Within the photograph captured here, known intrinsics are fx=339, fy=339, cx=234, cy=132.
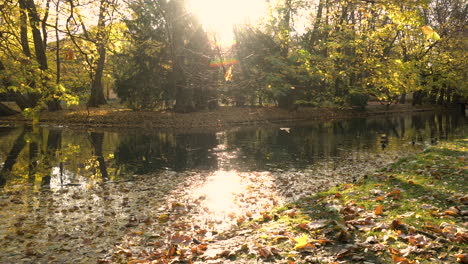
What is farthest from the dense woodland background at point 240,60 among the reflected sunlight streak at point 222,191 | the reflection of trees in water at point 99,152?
the reflected sunlight streak at point 222,191

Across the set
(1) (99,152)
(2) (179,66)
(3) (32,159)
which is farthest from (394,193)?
(2) (179,66)

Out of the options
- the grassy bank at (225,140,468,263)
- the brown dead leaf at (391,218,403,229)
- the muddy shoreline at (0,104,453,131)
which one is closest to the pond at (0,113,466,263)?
the grassy bank at (225,140,468,263)

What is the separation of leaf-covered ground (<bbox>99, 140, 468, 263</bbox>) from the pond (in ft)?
0.61

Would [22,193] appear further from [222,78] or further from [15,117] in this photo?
[15,117]

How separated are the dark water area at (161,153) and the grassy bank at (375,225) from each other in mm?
5371

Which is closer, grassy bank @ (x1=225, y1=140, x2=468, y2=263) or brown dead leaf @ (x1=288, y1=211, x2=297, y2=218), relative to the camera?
grassy bank @ (x1=225, y1=140, x2=468, y2=263)

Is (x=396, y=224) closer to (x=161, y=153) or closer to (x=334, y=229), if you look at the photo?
(x=334, y=229)

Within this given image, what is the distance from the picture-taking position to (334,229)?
209 inches

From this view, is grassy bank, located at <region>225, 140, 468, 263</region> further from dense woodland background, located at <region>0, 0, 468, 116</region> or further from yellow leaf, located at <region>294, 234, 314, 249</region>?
dense woodland background, located at <region>0, 0, 468, 116</region>

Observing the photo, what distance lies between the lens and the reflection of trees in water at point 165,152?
44.4 ft

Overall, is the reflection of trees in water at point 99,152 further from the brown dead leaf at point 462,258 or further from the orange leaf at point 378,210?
the brown dead leaf at point 462,258

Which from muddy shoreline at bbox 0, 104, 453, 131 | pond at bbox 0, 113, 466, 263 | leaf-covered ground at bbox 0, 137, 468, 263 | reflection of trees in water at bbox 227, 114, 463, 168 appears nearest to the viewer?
leaf-covered ground at bbox 0, 137, 468, 263

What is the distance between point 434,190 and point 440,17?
4703cm

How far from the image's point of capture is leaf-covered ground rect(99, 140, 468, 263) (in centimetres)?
451
